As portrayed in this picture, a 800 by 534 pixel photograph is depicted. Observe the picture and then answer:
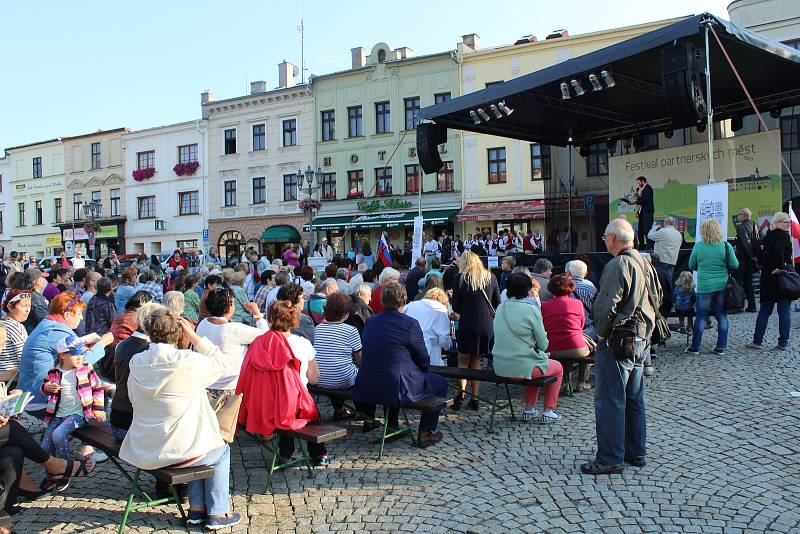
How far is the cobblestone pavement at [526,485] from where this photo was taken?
379cm

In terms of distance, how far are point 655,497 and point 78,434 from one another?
156 inches

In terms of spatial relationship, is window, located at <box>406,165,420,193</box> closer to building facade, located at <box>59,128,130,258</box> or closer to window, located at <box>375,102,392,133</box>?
window, located at <box>375,102,392,133</box>

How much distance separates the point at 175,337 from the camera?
12.6ft

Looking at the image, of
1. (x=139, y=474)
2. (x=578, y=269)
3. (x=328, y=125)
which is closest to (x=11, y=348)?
A: (x=139, y=474)

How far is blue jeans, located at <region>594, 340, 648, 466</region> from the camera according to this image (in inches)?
175

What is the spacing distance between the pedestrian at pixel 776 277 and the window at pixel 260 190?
28553mm

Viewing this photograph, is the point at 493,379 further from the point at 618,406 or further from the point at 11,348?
the point at 11,348

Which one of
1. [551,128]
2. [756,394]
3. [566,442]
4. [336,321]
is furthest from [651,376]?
[551,128]

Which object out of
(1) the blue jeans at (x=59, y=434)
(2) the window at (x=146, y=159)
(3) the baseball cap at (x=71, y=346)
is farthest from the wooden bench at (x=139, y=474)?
(2) the window at (x=146, y=159)

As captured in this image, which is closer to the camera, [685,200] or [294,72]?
[685,200]

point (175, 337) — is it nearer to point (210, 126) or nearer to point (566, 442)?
point (566, 442)

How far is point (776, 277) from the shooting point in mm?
7734

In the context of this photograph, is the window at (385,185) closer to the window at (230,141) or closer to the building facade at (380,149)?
the building facade at (380,149)

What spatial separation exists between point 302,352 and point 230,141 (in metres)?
32.7
